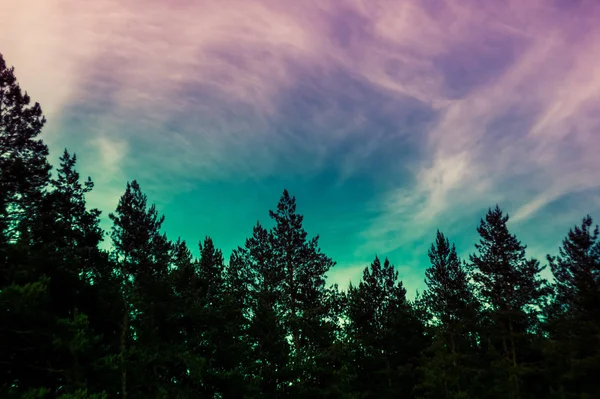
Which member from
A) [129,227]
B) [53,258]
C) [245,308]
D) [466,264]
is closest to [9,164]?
[53,258]

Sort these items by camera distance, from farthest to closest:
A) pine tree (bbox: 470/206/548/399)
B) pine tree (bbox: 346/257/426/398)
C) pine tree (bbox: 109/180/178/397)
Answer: pine tree (bbox: 346/257/426/398) → pine tree (bbox: 470/206/548/399) → pine tree (bbox: 109/180/178/397)

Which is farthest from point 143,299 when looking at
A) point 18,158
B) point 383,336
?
point 383,336

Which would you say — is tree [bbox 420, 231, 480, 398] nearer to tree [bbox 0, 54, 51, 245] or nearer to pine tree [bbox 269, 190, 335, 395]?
pine tree [bbox 269, 190, 335, 395]

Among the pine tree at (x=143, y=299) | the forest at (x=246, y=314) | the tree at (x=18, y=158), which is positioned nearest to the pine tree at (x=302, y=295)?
the forest at (x=246, y=314)

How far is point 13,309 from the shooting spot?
45.2 feet

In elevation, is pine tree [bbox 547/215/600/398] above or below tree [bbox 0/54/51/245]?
below

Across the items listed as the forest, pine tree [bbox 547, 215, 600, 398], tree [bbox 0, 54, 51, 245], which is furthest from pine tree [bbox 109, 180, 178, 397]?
pine tree [bbox 547, 215, 600, 398]

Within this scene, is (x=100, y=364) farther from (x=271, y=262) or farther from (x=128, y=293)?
(x=271, y=262)

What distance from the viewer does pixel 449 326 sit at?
132ft

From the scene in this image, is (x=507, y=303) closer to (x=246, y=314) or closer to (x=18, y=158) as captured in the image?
(x=246, y=314)

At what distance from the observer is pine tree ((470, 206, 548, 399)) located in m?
32.2

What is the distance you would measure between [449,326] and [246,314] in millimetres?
20836

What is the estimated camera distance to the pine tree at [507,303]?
105 feet

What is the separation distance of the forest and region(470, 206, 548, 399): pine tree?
0.13 m
